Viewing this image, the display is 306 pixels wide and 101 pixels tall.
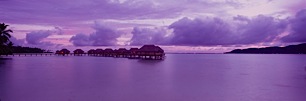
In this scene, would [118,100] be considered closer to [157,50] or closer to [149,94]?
[149,94]

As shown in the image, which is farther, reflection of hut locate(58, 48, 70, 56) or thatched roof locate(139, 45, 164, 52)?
reflection of hut locate(58, 48, 70, 56)

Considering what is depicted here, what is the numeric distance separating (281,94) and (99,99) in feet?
36.9

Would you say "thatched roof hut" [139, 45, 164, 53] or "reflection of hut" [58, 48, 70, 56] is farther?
"reflection of hut" [58, 48, 70, 56]

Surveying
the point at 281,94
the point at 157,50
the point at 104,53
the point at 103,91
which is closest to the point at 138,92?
the point at 103,91

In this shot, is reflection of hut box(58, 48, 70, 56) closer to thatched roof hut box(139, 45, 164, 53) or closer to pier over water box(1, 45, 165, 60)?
pier over water box(1, 45, 165, 60)

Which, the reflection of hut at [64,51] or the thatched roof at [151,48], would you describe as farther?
the reflection of hut at [64,51]

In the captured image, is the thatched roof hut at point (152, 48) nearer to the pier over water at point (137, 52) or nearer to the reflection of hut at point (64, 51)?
the pier over water at point (137, 52)

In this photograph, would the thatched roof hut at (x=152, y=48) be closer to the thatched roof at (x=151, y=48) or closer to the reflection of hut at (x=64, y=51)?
the thatched roof at (x=151, y=48)

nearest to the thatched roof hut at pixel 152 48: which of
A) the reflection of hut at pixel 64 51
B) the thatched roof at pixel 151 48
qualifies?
the thatched roof at pixel 151 48

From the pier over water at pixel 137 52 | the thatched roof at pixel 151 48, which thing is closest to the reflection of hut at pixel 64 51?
the pier over water at pixel 137 52

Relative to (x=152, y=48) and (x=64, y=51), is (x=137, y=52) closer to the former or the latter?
(x=152, y=48)

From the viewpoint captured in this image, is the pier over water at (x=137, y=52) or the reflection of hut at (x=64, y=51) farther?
the reflection of hut at (x=64, y=51)

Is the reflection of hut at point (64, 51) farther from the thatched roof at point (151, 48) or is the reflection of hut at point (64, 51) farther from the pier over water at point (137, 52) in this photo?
the thatched roof at point (151, 48)

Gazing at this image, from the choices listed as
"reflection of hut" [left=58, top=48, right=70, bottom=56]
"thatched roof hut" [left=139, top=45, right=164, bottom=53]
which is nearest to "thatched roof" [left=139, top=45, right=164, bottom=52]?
"thatched roof hut" [left=139, top=45, right=164, bottom=53]
